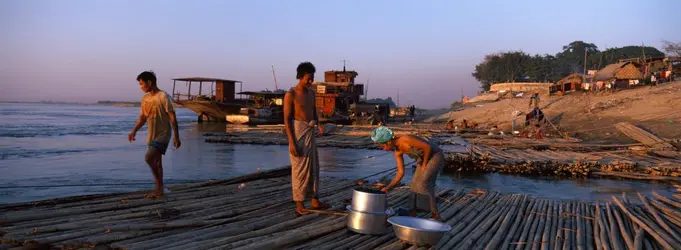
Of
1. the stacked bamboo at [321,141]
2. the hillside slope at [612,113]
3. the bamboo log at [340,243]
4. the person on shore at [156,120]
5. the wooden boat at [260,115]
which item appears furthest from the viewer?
the wooden boat at [260,115]

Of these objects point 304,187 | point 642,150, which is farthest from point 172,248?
point 642,150

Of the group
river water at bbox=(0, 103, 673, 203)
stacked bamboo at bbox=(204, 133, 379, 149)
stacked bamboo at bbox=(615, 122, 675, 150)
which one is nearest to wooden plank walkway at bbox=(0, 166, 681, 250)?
river water at bbox=(0, 103, 673, 203)

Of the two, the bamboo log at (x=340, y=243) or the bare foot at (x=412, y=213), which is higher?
the bare foot at (x=412, y=213)

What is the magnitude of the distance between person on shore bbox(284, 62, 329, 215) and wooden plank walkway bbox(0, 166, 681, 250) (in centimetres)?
27

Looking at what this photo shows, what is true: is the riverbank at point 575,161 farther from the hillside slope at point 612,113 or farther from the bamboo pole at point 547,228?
the bamboo pole at point 547,228

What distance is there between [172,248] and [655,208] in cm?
564

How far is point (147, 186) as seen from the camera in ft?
27.6

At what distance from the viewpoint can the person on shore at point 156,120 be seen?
5254mm

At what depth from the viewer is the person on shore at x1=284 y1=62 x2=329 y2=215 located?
4.65m

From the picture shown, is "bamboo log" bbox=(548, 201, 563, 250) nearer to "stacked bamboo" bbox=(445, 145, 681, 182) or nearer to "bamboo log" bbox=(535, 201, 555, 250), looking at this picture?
"bamboo log" bbox=(535, 201, 555, 250)

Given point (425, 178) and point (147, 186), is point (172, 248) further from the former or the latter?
point (147, 186)

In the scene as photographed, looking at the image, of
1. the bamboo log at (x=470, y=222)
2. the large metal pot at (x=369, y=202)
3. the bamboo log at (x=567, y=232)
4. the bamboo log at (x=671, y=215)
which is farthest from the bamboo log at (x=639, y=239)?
the large metal pot at (x=369, y=202)

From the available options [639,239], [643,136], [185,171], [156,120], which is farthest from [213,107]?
[639,239]

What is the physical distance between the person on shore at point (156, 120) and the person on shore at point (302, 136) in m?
1.46
